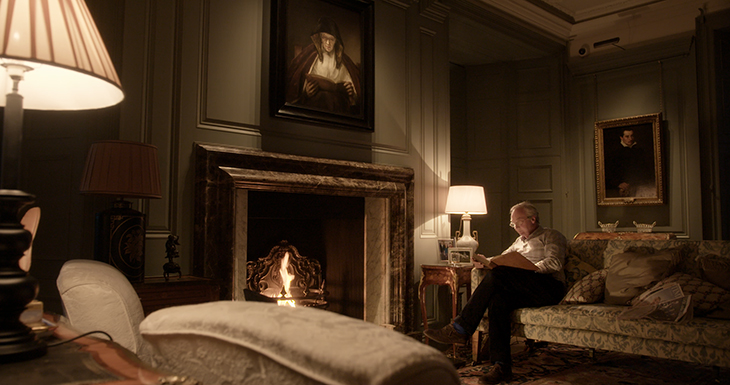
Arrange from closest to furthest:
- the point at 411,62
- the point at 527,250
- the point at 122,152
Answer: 1. the point at 122,152
2. the point at 527,250
3. the point at 411,62

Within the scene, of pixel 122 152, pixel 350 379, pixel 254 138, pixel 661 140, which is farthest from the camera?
pixel 661 140

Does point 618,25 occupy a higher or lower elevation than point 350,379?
higher

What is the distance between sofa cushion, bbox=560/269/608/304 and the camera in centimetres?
318

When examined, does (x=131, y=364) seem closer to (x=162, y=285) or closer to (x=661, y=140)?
(x=162, y=285)

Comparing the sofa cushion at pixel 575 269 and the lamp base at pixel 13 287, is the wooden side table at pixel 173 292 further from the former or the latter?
the sofa cushion at pixel 575 269

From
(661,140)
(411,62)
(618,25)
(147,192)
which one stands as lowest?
(147,192)

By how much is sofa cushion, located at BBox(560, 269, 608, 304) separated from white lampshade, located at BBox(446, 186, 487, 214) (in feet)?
3.37

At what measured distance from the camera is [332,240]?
3.90 m

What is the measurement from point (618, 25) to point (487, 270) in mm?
3620

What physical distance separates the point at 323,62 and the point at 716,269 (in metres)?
2.62

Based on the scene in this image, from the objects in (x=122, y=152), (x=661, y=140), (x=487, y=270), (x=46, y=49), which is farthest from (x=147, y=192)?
(x=661, y=140)

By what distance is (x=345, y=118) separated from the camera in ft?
11.7

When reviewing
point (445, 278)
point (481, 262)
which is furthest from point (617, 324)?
point (445, 278)

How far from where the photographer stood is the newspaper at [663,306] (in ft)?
8.54
